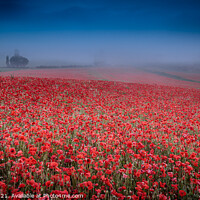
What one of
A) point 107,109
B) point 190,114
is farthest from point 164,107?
point 107,109

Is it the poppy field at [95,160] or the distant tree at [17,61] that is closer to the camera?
the poppy field at [95,160]

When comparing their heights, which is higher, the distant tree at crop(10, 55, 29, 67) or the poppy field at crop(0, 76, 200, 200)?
the distant tree at crop(10, 55, 29, 67)

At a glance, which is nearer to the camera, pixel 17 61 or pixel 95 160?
pixel 95 160

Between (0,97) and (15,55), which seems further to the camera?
(15,55)

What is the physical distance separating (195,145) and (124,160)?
2.62 m

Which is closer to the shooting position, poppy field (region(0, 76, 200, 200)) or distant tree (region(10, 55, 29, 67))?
poppy field (region(0, 76, 200, 200))

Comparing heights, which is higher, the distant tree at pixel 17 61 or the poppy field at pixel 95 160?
the distant tree at pixel 17 61

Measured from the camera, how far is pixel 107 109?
335 inches

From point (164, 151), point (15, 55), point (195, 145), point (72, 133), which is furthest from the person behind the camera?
point (15, 55)

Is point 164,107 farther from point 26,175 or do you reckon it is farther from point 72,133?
point 26,175

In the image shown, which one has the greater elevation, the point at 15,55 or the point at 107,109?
the point at 15,55

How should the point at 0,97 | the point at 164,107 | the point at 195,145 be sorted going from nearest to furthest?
1. the point at 195,145
2. the point at 0,97
3. the point at 164,107

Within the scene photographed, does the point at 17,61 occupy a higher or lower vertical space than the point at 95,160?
higher

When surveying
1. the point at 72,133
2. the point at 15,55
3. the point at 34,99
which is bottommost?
the point at 72,133
